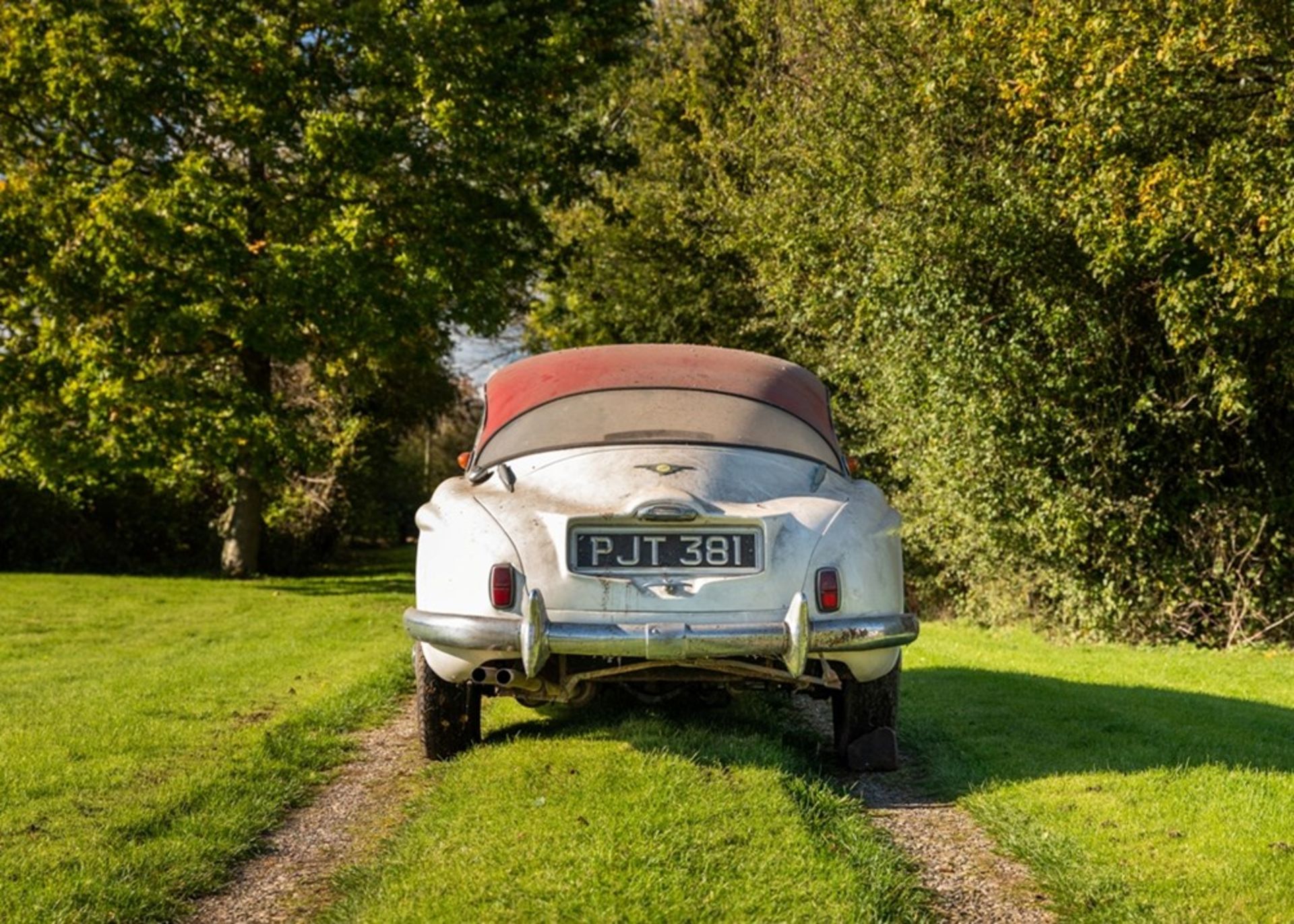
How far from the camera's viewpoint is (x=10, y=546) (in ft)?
69.8

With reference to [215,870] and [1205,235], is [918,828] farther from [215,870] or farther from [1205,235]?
[1205,235]

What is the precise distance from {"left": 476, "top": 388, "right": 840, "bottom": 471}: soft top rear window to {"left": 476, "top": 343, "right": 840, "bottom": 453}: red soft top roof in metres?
0.07

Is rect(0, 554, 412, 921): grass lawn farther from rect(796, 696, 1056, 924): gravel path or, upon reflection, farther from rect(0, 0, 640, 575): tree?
rect(0, 0, 640, 575): tree

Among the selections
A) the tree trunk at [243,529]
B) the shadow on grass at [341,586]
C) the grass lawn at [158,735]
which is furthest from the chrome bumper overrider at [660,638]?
the tree trunk at [243,529]

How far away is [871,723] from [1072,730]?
4.75ft

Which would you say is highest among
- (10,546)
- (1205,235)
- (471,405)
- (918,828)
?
(471,405)

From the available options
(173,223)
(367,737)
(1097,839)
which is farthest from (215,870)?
(173,223)

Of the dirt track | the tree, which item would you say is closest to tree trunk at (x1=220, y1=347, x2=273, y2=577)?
the tree

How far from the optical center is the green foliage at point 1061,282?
1034cm

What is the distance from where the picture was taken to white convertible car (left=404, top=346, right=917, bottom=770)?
16.5 feet

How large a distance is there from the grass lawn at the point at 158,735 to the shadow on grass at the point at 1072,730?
3255 mm

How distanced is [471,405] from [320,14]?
1876 cm

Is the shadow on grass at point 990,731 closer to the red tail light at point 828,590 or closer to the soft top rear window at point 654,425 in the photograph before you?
the red tail light at point 828,590

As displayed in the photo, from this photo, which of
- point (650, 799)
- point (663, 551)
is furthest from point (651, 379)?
point (650, 799)
